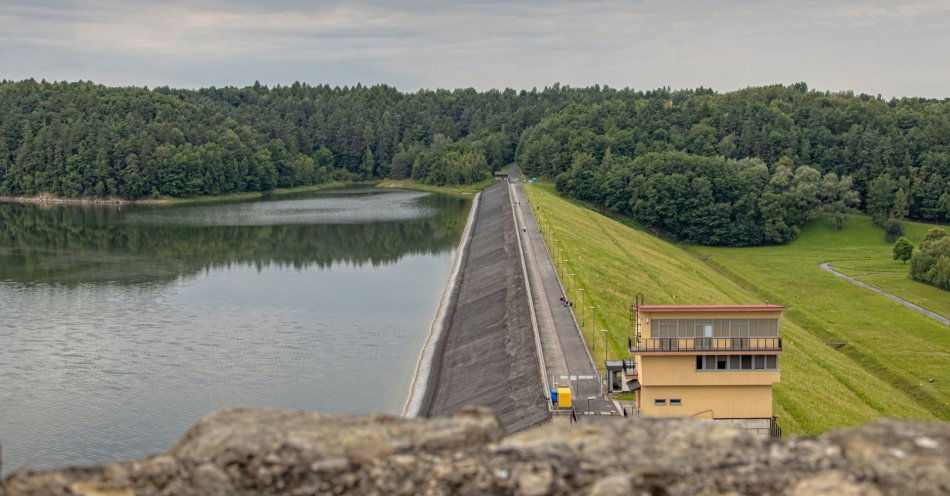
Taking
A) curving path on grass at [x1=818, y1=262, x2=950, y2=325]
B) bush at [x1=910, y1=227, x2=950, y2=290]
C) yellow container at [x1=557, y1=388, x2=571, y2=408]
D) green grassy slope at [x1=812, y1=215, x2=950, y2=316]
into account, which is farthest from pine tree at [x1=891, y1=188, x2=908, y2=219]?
yellow container at [x1=557, y1=388, x2=571, y2=408]

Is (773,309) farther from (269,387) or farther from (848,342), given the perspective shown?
(848,342)

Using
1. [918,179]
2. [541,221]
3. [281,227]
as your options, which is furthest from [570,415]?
[918,179]

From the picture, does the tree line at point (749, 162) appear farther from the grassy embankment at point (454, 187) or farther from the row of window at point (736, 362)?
the row of window at point (736, 362)

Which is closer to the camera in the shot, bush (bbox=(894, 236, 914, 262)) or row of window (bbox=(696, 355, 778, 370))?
row of window (bbox=(696, 355, 778, 370))

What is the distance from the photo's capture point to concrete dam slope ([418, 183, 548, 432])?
40062 mm

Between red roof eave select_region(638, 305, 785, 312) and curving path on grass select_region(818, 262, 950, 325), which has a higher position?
red roof eave select_region(638, 305, 785, 312)

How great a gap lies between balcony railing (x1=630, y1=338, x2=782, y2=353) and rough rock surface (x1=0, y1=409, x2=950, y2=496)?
2331 cm

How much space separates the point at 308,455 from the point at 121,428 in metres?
32.4

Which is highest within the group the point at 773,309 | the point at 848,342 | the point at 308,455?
the point at 308,455

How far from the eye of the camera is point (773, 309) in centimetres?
3300

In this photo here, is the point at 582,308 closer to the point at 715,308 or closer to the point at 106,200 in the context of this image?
the point at 715,308

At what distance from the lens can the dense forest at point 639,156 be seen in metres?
123

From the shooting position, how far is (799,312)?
73500 mm

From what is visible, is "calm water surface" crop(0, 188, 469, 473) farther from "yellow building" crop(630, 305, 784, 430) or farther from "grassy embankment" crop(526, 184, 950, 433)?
"yellow building" crop(630, 305, 784, 430)
